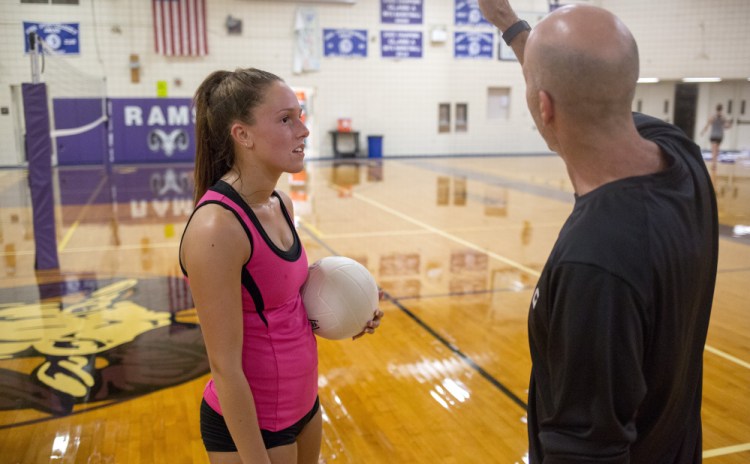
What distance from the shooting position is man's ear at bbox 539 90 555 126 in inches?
47.4

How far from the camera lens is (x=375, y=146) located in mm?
20562

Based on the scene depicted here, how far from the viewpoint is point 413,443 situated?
3330 mm

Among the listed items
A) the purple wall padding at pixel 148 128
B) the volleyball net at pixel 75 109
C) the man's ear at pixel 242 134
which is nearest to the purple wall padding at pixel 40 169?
the man's ear at pixel 242 134

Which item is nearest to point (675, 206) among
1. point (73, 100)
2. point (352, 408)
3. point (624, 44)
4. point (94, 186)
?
point (624, 44)

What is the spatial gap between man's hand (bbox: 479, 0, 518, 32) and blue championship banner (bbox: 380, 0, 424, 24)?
753 inches

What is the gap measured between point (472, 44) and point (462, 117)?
250 centimetres

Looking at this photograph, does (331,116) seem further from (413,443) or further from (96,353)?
(413,443)

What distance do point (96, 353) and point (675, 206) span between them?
4.34 m

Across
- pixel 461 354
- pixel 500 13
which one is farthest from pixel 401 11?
pixel 500 13

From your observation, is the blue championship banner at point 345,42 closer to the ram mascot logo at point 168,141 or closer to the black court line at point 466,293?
the ram mascot logo at point 168,141

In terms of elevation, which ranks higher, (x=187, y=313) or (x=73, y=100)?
(x=73, y=100)

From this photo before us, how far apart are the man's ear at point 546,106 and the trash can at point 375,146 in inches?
763

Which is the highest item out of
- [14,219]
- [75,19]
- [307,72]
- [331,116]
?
[75,19]

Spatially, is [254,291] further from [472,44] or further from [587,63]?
[472,44]
